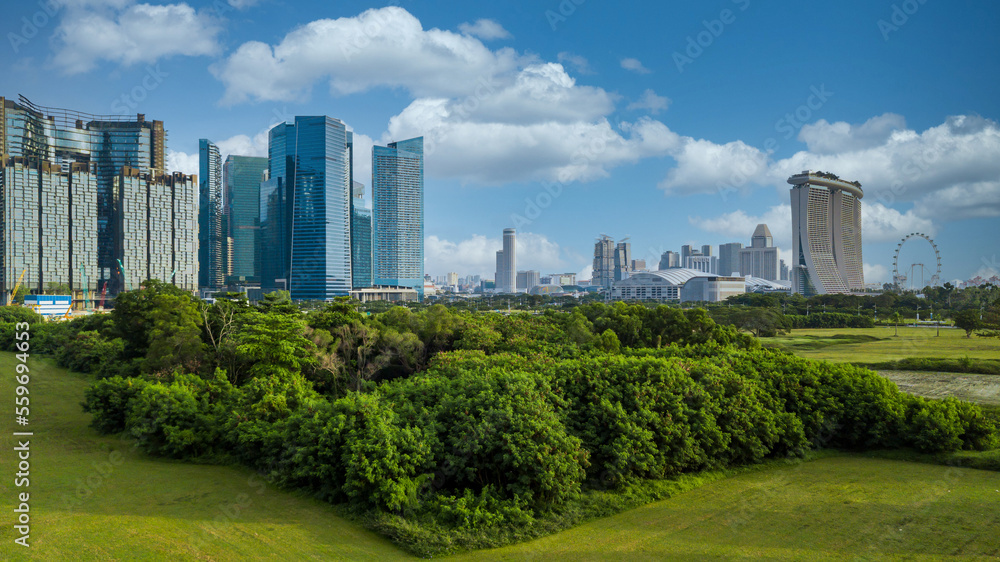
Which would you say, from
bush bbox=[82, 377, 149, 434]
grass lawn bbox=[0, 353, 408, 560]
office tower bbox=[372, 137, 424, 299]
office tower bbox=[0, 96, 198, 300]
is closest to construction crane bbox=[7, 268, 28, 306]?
office tower bbox=[0, 96, 198, 300]

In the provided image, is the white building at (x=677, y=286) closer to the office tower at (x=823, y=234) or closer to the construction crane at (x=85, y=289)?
the office tower at (x=823, y=234)

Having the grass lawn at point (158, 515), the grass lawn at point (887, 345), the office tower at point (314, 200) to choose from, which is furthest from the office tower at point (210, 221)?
the grass lawn at point (158, 515)

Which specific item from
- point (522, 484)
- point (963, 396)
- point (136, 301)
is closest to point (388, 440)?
point (522, 484)

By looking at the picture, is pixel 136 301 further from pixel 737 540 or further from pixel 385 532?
pixel 737 540

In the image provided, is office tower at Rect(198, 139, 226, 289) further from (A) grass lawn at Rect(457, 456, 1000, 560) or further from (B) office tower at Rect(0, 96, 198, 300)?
(A) grass lawn at Rect(457, 456, 1000, 560)

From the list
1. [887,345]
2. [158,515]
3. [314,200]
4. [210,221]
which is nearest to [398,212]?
[314,200]

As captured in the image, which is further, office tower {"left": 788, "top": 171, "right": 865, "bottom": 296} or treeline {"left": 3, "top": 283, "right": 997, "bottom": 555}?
office tower {"left": 788, "top": 171, "right": 865, "bottom": 296}

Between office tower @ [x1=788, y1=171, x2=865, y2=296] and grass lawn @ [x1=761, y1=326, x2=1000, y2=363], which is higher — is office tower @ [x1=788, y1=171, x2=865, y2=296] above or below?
above
